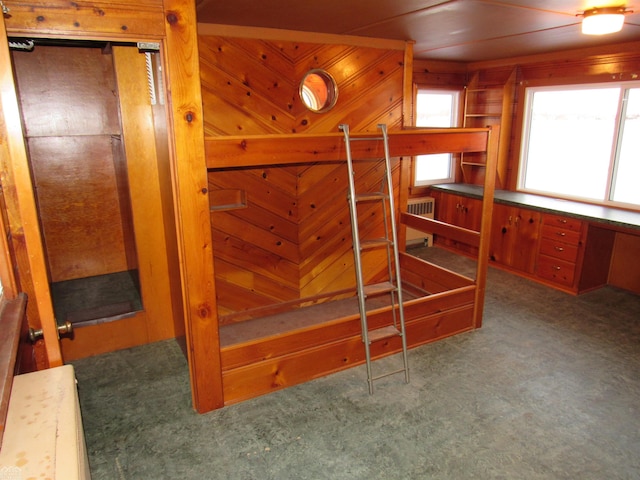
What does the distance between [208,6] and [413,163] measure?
3495 mm

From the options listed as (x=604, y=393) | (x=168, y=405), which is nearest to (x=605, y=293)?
(x=604, y=393)

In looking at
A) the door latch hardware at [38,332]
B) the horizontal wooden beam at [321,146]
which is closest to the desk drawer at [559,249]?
the horizontal wooden beam at [321,146]

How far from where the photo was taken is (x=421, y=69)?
5.37 metres

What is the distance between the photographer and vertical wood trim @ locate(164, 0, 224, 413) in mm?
2201

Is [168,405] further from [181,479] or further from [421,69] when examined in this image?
[421,69]

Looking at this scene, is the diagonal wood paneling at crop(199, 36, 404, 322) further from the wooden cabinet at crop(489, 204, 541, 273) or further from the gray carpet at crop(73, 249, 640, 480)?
the wooden cabinet at crop(489, 204, 541, 273)

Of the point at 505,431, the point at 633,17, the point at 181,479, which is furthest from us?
the point at 633,17

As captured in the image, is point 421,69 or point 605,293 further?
point 421,69

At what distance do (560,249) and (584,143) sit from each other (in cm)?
128

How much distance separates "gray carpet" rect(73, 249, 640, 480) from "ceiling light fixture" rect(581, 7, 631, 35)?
226 centimetres

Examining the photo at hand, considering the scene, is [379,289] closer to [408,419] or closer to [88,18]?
[408,419]

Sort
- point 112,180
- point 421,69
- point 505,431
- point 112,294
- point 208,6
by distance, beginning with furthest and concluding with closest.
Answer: point 421,69 < point 112,180 < point 112,294 < point 208,6 < point 505,431

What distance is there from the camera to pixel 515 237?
488 cm

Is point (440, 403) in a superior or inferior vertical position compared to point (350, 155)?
inferior
